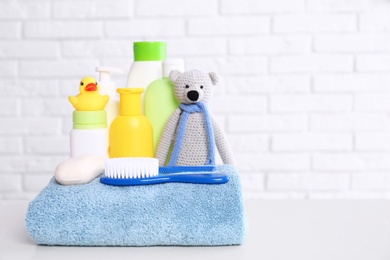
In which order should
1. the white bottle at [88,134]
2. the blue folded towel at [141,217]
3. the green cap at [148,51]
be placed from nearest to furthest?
1. the blue folded towel at [141,217]
2. the white bottle at [88,134]
3. the green cap at [148,51]

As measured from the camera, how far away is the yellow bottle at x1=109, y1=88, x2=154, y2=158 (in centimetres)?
80

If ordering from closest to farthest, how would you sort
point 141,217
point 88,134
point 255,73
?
1. point 141,217
2. point 88,134
3. point 255,73

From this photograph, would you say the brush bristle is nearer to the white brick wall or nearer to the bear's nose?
the bear's nose

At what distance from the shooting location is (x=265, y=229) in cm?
76

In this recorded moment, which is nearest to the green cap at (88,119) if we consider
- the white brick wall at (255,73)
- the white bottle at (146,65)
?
the white bottle at (146,65)

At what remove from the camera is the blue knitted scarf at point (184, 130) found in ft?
2.69

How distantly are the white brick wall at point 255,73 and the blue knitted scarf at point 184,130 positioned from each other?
87 cm

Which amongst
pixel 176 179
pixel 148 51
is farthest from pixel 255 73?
pixel 176 179

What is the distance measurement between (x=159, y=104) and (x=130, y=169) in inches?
7.4

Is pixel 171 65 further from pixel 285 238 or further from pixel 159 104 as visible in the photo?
pixel 285 238

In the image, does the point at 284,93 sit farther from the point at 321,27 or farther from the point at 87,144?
the point at 87,144

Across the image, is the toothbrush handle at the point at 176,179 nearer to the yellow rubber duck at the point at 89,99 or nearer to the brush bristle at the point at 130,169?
the brush bristle at the point at 130,169

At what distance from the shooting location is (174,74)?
84 cm

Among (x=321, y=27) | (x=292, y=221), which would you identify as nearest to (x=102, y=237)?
(x=292, y=221)
